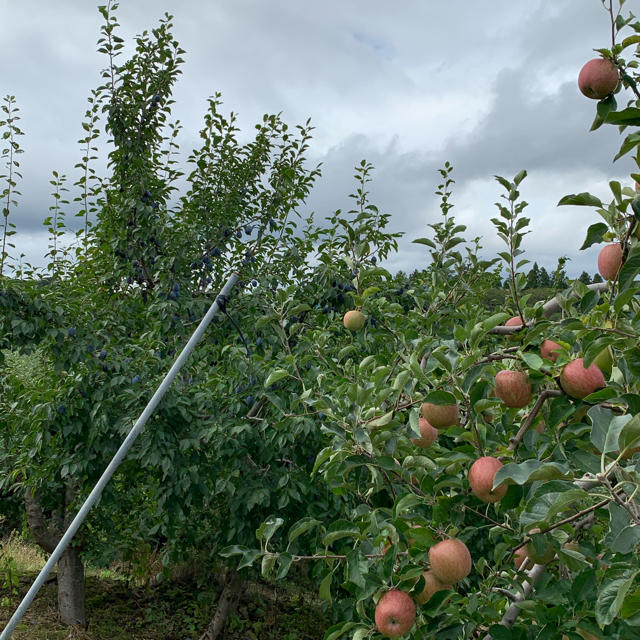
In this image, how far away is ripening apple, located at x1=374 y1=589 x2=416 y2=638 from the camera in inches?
51.6

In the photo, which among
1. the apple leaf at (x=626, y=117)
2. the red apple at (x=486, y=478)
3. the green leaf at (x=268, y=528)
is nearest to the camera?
the apple leaf at (x=626, y=117)

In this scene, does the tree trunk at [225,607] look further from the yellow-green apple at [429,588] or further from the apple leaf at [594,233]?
the apple leaf at [594,233]

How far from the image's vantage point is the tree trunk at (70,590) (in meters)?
4.68

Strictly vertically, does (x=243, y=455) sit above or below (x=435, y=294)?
below

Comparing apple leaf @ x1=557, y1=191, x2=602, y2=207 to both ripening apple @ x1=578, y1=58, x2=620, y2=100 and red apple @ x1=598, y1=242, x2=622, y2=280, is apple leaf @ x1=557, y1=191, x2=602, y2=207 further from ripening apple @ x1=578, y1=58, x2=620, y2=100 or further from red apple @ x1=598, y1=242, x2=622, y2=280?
ripening apple @ x1=578, y1=58, x2=620, y2=100

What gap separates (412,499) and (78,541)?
13.3 feet

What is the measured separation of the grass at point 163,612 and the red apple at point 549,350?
4141 mm

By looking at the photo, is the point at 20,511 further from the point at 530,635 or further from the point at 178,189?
the point at 530,635

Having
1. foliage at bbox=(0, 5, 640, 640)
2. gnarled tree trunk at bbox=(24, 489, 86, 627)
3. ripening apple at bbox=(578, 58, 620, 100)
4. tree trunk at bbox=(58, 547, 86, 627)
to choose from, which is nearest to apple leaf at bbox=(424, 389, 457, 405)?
foliage at bbox=(0, 5, 640, 640)

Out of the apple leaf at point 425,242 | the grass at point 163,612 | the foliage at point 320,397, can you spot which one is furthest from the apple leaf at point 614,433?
the grass at point 163,612

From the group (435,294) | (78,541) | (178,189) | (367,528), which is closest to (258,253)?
(178,189)

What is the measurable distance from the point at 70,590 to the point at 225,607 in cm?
126

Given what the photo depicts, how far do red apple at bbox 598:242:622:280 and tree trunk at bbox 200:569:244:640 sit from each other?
3.97m

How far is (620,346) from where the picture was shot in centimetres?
127
